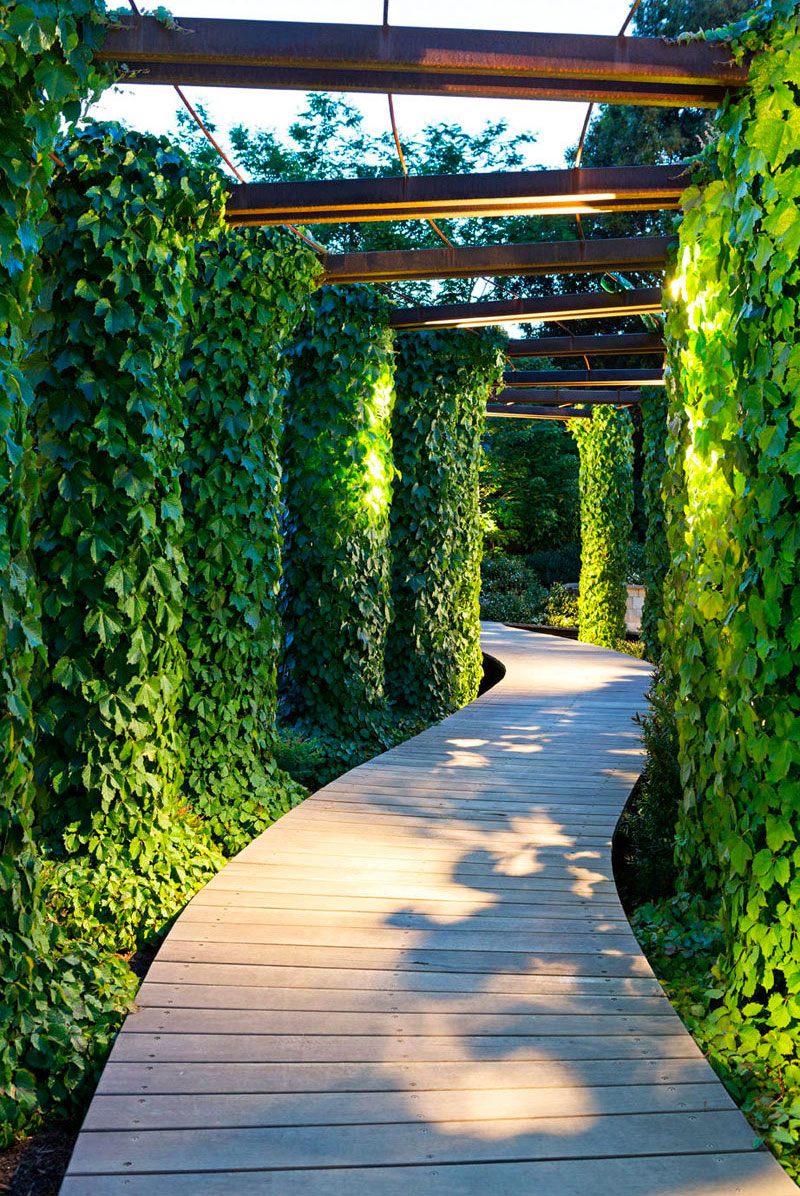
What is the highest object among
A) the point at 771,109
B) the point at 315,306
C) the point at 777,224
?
the point at 315,306

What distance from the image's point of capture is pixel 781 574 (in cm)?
278

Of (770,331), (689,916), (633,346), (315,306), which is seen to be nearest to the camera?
(770,331)

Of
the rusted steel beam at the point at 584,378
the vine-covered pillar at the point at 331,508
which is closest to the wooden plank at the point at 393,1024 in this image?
the vine-covered pillar at the point at 331,508

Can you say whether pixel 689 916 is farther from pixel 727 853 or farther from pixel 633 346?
pixel 633 346

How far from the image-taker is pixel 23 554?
277 centimetres

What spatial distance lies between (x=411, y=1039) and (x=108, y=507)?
7.32 feet

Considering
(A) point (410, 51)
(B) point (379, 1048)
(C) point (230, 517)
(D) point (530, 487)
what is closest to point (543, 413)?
(D) point (530, 487)

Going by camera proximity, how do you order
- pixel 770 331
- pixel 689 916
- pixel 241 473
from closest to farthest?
pixel 770 331 < pixel 689 916 < pixel 241 473

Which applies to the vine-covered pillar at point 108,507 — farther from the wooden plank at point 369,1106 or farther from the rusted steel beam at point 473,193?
the wooden plank at point 369,1106

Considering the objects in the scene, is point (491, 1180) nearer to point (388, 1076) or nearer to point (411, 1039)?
point (388, 1076)

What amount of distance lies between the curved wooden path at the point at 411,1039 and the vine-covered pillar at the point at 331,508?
232 cm

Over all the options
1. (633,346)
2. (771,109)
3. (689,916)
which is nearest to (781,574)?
(771,109)

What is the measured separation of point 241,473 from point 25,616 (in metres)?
2.50

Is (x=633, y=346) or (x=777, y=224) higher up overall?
(x=633, y=346)
